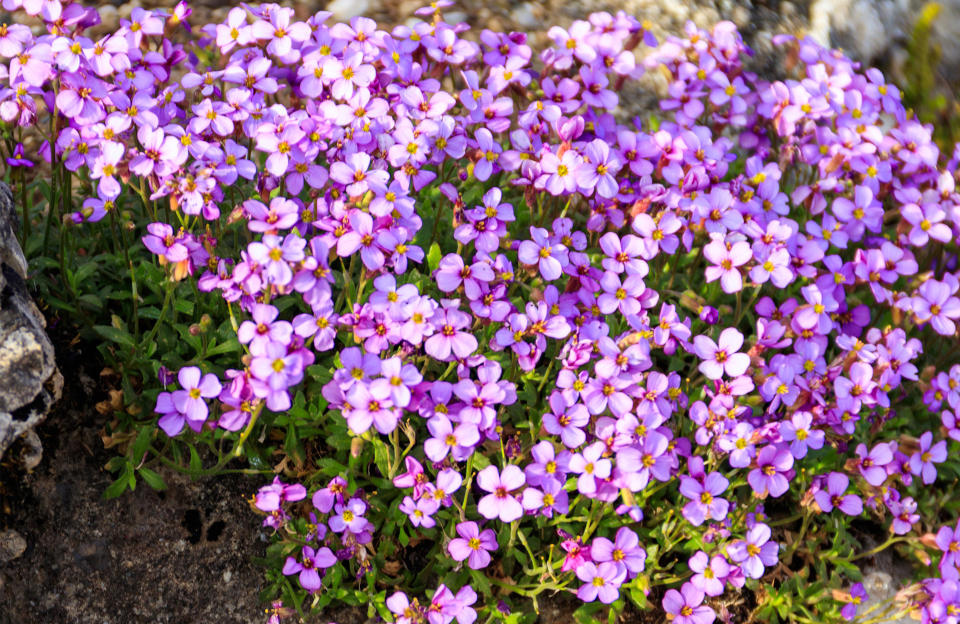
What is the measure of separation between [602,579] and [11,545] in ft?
7.19

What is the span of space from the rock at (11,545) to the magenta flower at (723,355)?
2629mm

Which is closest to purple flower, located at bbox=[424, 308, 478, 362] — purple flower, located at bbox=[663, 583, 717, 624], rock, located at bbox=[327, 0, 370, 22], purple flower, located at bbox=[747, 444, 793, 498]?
purple flower, located at bbox=[747, 444, 793, 498]

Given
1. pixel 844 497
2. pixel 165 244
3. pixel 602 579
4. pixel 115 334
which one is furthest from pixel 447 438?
pixel 844 497

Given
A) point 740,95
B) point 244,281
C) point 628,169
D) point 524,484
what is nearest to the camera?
point 244,281

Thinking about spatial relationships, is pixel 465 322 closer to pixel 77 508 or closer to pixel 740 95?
pixel 77 508

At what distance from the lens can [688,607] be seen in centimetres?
340

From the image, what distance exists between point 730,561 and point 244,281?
2050 millimetres

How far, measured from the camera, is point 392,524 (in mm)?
3488

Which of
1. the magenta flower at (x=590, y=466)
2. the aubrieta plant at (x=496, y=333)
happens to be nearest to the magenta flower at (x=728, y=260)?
the aubrieta plant at (x=496, y=333)

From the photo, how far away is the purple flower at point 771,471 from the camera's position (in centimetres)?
328

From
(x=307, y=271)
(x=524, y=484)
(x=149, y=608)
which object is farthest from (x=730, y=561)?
(x=149, y=608)

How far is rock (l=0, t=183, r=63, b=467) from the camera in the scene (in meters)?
2.85

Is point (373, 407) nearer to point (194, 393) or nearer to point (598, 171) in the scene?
point (194, 393)

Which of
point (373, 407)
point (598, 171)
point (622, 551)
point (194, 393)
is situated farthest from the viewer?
point (598, 171)
